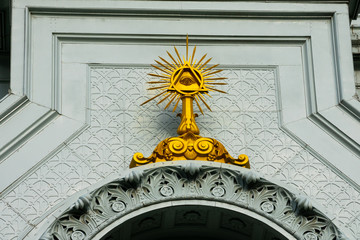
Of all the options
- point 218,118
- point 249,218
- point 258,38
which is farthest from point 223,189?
point 258,38

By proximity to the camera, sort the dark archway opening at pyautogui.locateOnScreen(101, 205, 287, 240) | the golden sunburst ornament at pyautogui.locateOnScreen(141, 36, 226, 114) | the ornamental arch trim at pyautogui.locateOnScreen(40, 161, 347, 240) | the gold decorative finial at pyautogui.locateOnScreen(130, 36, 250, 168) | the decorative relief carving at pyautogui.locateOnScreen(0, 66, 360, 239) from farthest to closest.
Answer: the golden sunburst ornament at pyautogui.locateOnScreen(141, 36, 226, 114)
the decorative relief carving at pyautogui.locateOnScreen(0, 66, 360, 239)
the gold decorative finial at pyautogui.locateOnScreen(130, 36, 250, 168)
the dark archway opening at pyautogui.locateOnScreen(101, 205, 287, 240)
the ornamental arch trim at pyautogui.locateOnScreen(40, 161, 347, 240)

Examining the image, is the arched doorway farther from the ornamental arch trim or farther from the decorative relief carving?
the decorative relief carving

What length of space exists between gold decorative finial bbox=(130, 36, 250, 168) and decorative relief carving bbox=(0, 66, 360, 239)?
0.24m

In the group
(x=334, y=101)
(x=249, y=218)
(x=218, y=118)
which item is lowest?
(x=249, y=218)

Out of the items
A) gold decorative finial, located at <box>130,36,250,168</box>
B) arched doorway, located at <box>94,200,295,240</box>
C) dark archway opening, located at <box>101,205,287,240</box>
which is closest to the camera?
arched doorway, located at <box>94,200,295,240</box>

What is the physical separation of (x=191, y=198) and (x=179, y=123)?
1290 millimetres

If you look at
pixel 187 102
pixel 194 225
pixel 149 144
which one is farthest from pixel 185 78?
pixel 194 225

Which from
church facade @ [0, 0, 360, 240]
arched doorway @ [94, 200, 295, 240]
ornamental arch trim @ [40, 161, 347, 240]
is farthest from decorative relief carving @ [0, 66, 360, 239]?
arched doorway @ [94, 200, 295, 240]

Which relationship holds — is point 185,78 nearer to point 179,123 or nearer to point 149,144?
point 179,123

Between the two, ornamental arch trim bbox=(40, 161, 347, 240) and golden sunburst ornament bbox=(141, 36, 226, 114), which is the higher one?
golden sunburst ornament bbox=(141, 36, 226, 114)

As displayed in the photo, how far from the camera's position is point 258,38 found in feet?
51.5

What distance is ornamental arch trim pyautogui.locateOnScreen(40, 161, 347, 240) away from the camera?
13.9 m

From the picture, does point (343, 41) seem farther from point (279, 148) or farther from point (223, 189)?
point (223, 189)

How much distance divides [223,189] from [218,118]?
131 centimetres
